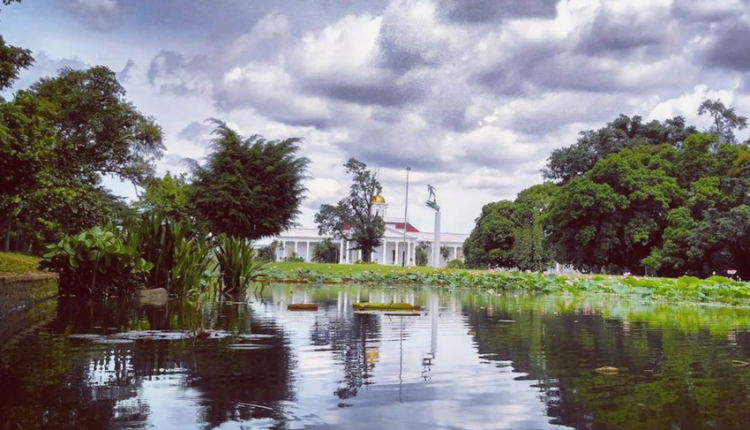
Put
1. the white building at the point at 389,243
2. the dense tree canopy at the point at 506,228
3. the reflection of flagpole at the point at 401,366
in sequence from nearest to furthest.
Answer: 1. the reflection of flagpole at the point at 401,366
2. the dense tree canopy at the point at 506,228
3. the white building at the point at 389,243

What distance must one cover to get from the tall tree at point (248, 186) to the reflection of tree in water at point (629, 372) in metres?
30.6

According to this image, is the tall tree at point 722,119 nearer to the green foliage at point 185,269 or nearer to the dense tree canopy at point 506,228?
the dense tree canopy at point 506,228

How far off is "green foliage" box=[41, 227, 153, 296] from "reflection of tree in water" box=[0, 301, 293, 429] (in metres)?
4.19

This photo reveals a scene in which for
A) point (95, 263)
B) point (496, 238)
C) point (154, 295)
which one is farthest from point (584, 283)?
point (496, 238)

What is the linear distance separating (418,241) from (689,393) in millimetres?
95975

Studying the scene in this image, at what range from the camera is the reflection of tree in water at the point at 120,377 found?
2.62m

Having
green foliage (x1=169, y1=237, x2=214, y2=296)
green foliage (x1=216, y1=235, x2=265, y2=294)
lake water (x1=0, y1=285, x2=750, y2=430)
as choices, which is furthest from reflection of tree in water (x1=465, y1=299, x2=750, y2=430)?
green foliage (x1=216, y1=235, x2=265, y2=294)

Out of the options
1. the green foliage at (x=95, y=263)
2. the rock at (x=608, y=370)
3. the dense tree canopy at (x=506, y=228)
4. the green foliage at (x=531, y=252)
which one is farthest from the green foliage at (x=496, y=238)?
the rock at (x=608, y=370)

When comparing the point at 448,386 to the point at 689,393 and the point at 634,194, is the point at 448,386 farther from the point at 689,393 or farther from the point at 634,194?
the point at 634,194

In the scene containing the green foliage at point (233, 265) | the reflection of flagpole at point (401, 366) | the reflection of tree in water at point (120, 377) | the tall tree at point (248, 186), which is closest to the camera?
the reflection of tree in water at point (120, 377)

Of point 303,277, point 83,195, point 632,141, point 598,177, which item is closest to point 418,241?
point 632,141

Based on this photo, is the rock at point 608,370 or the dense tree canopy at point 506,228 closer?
the rock at point 608,370

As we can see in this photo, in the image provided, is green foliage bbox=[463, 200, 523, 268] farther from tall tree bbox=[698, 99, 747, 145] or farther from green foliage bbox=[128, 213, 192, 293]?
green foliage bbox=[128, 213, 192, 293]

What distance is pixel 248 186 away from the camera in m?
37.9
